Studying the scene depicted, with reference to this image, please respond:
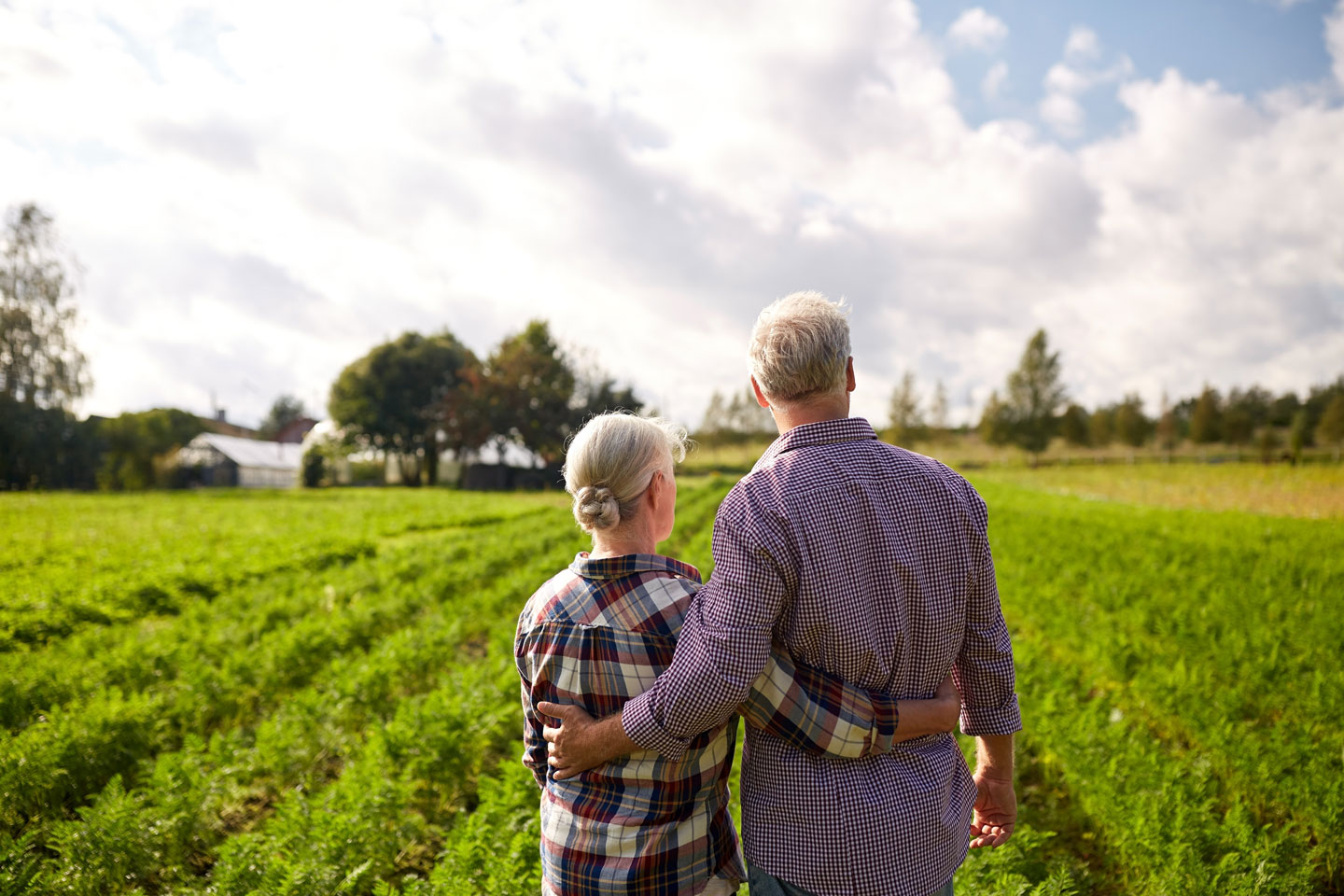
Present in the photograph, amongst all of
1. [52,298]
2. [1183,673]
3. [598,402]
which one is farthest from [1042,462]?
[52,298]

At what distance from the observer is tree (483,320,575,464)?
44688 millimetres

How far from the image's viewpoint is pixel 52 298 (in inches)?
1534

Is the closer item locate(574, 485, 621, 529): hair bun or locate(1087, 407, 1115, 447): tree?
locate(574, 485, 621, 529): hair bun

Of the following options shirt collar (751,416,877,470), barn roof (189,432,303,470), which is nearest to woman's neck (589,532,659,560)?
shirt collar (751,416,877,470)

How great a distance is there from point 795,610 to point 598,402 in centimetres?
4768

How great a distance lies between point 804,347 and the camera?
1706 mm

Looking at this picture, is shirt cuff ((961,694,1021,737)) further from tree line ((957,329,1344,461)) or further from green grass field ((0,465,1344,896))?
tree line ((957,329,1344,461))

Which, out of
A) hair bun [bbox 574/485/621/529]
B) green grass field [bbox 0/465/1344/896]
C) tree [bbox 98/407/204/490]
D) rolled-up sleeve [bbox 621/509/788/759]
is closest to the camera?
rolled-up sleeve [bbox 621/509/788/759]

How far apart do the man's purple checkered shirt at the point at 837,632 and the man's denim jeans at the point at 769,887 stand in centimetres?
3

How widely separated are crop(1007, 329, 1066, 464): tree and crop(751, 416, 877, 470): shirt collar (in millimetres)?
59179

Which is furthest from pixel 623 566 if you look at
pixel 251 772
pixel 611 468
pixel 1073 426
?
pixel 1073 426

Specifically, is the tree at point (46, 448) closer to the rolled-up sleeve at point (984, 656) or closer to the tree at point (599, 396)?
the tree at point (599, 396)

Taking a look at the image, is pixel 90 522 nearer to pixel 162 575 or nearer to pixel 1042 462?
pixel 162 575

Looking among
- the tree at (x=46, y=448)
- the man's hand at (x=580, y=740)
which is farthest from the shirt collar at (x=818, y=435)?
the tree at (x=46, y=448)
